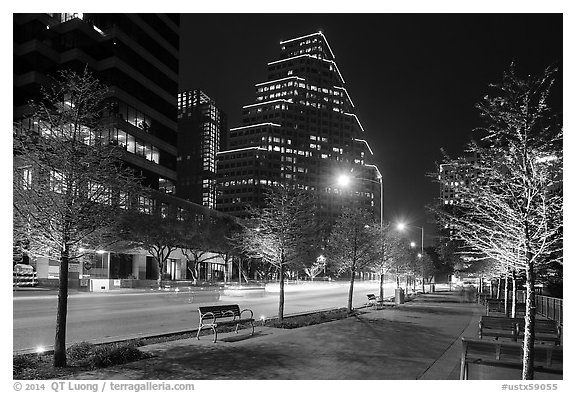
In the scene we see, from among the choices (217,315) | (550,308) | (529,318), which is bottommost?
(550,308)

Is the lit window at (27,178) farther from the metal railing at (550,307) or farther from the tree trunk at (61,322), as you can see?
the metal railing at (550,307)

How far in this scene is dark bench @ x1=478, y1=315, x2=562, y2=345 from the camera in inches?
556

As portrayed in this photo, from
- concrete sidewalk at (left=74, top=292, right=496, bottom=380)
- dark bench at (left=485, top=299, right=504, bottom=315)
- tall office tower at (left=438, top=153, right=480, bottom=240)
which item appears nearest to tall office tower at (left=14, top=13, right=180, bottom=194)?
dark bench at (left=485, top=299, right=504, bottom=315)

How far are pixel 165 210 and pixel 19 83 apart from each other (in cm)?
2437

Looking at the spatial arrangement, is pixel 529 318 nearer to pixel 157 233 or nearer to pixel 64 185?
pixel 64 185

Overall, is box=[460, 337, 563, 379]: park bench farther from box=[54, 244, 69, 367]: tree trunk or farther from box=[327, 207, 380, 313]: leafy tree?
box=[327, 207, 380, 313]: leafy tree

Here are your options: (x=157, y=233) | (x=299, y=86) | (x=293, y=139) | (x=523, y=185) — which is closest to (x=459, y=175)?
(x=523, y=185)

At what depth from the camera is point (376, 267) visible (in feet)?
105

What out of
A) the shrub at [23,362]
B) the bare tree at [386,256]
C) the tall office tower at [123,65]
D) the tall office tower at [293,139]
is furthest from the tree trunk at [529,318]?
the tall office tower at [293,139]

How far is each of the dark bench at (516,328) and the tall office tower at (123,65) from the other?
55.8 meters

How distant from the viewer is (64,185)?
1073 cm

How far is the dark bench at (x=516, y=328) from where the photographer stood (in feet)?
46.3

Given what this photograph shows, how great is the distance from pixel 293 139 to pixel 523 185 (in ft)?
578

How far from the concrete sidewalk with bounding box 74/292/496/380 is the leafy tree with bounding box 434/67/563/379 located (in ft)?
10.4
